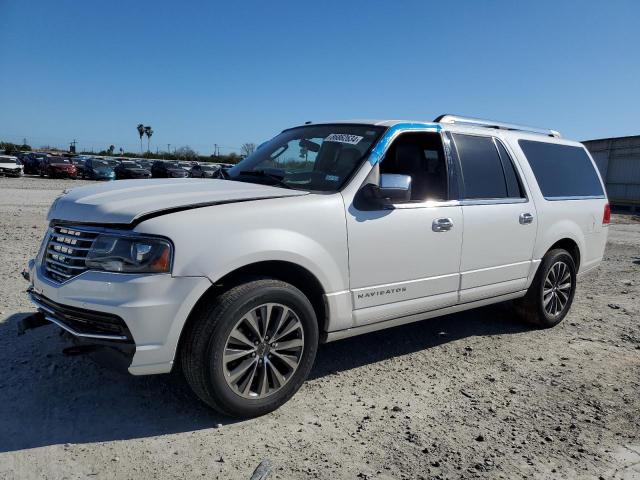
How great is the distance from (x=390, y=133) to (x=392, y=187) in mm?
620

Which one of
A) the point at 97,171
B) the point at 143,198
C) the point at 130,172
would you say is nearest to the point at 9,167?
the point at 97,171

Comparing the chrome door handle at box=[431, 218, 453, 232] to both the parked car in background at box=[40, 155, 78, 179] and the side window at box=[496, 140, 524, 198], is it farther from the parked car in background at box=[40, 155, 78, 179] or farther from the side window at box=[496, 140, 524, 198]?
the parked car in background at box=[40, 155, 78, 179]

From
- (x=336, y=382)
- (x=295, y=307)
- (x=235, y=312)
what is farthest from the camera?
(x=336, y=382)

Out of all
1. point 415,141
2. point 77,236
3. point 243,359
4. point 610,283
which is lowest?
point 610,283

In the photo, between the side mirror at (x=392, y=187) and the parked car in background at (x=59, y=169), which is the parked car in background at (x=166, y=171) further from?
the side mirror at (x=392, y=187)

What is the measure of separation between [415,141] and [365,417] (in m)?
2.24

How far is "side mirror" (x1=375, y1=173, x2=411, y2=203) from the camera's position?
3.60m

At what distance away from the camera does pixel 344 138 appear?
164 inches

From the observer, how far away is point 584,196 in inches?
227

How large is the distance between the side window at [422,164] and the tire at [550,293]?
167cm

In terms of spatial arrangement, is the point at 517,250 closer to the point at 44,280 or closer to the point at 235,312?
the point at 235,312

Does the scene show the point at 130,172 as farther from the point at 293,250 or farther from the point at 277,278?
the point at 293,250

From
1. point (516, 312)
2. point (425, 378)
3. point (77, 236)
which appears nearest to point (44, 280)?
point (77, 236)

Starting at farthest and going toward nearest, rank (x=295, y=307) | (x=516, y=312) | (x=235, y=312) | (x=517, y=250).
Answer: (x=516, y=312) < (x=517, y=250) < (x=295, y=307) < (x=235, y=312)
